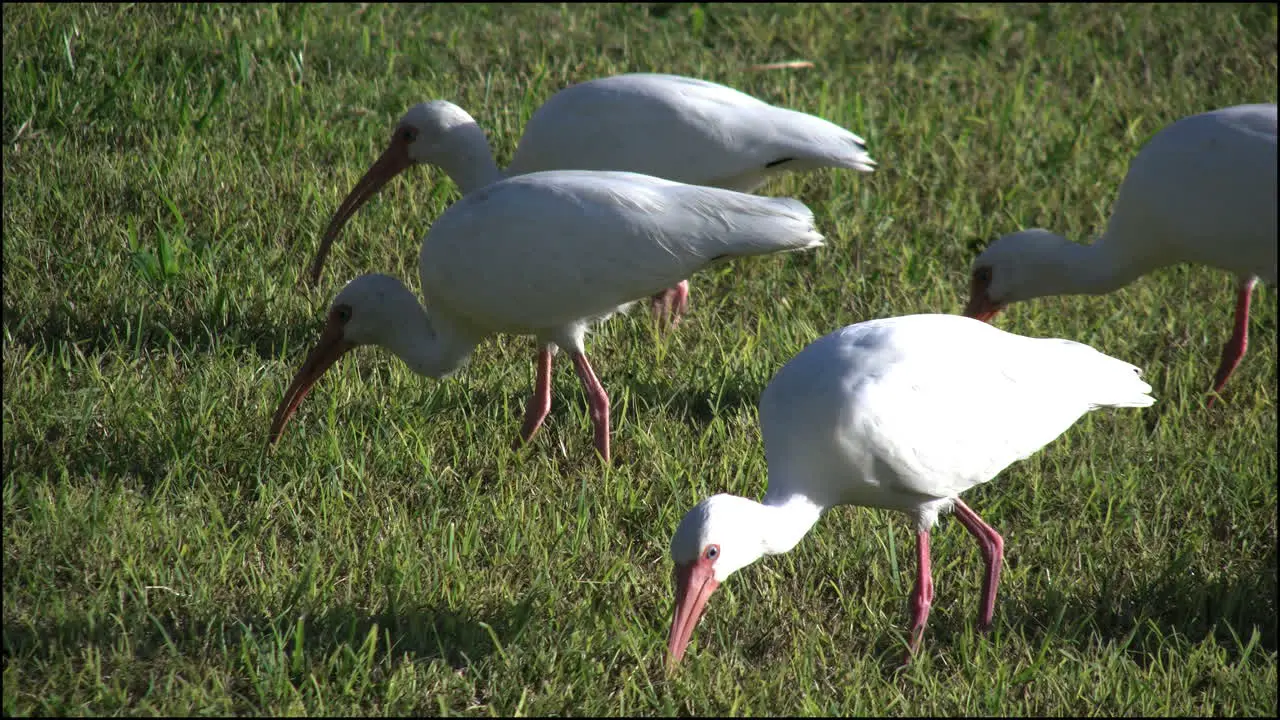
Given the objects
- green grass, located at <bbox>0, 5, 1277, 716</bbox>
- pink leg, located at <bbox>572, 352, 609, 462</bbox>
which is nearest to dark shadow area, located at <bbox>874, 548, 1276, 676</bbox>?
green grass, located at <bbox>0, 5, 1277, 716</bbox>

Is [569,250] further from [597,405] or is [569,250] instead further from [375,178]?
[375,178]

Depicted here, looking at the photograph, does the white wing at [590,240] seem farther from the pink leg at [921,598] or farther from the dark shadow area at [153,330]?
the pink leg at [921,598]

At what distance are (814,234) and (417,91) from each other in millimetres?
3343

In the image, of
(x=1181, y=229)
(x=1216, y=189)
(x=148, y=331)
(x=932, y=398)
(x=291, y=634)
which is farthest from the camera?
(x=148, y=331)

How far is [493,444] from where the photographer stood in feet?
14.3

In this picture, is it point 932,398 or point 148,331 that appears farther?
point 148,331

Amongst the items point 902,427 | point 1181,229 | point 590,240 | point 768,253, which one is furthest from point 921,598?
point 1181,229

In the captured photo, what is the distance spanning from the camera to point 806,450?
3.41 metres

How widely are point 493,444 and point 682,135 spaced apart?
4.87 feet

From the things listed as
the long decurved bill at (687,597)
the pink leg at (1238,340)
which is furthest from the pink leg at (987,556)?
the pink leg at (1238,340)

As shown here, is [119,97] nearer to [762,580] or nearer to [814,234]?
[814,234]

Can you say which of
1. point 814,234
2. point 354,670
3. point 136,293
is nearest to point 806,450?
point 814,234

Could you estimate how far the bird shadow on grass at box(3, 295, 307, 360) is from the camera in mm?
4684

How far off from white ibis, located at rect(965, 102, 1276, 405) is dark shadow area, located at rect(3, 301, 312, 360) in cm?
279
